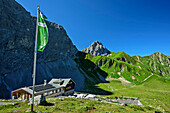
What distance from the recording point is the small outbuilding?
3008 centimetres

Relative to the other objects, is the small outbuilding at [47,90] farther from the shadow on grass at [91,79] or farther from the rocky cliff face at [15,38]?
the rocky cliff face at [15,38]

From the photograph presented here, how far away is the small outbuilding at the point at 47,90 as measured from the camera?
30.1 m

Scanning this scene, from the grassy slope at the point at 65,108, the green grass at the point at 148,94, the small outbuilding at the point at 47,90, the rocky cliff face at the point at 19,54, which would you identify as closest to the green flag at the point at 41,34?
the grassy slope at the point at 65,108

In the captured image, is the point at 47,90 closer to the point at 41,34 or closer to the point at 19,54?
the point at 41,34

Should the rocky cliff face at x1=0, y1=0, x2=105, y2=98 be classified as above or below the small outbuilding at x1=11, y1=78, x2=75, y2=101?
above

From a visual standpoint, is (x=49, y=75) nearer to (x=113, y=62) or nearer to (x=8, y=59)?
A: (x=8, y=59)

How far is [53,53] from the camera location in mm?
92812

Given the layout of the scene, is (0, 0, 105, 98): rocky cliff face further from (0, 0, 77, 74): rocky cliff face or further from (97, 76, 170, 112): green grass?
(97, 76, 170, 112): green grass

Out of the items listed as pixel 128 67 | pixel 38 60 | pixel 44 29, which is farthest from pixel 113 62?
pixel 44 29

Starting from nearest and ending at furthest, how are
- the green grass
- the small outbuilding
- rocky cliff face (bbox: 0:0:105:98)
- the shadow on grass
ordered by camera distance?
the small outbuilding < the green grass < rocky cliff face (bbox: 0:0:105:98) < the shadow on grass

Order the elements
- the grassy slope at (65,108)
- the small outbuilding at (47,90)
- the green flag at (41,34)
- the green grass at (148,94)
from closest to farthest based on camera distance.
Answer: the green flag at (41,34) → the grassy slope at (65,108) → the small outbuilding at (47,90) → the green grass at (148,94)

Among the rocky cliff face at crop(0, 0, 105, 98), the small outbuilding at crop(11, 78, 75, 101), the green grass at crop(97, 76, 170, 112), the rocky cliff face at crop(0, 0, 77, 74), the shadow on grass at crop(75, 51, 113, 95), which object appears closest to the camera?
the small outbuilding at crop(11, 78, 75, 101)

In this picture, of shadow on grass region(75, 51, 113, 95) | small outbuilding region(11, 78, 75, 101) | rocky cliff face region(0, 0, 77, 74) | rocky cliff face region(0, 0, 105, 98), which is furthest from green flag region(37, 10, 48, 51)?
shadow on grass region(75, 51, 113, 95)

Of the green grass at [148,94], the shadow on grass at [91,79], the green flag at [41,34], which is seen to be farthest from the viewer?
the shadow on grass at [91,79]
